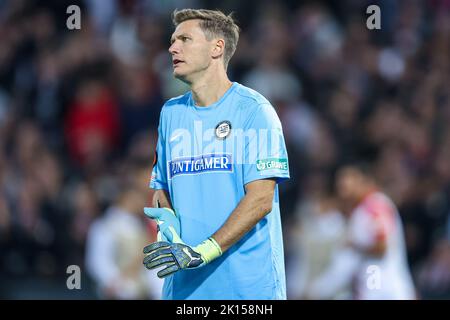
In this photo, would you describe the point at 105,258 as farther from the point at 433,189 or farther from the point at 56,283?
the point at 433,189

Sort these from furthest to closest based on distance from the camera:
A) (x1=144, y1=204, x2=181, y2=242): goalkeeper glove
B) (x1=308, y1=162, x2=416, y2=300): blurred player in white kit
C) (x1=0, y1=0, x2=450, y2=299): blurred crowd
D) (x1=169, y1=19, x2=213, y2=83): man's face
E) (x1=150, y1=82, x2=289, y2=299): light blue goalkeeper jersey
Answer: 1. (x1=0, y1=0, x2=450, y2=299): blurred crowd
2. (x1=308, y1=162, x2=416, y2=300): blurred player in white kit
3. (x1=169, y1=19, x2=213, y2=83): man's face
4. (x1=150, y1=82, x2=289, y2=299): light blue goalkeeper jersey
5. (x1=144, y1=204, x2=181, y2=242): goalkeeper glove

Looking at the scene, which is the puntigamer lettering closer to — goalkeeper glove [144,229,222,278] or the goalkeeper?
the goalkeeper

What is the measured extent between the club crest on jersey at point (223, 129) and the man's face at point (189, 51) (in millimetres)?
300

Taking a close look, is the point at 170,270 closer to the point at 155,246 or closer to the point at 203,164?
the point at 155,246

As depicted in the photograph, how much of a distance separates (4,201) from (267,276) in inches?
237

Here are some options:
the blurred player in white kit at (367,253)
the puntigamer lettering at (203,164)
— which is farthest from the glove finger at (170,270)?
the blurred player in white kit at (367,253)

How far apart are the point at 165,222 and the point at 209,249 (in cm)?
32

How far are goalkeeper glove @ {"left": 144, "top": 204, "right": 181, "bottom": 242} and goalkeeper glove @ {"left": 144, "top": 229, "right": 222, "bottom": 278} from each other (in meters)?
0.11

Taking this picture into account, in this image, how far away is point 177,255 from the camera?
492 cm

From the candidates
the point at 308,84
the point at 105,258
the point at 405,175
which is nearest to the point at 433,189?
the point at 405,175

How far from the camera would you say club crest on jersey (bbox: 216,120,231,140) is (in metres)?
5.28

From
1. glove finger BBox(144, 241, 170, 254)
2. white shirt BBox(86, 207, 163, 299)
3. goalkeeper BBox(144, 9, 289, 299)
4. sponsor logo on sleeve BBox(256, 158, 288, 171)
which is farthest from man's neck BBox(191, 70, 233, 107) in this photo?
white shirt BBox(86, 207, 163, 299)

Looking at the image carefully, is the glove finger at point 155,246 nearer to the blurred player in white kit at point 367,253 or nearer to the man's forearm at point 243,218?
the man's forearm at point 243,218

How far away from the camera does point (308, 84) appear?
39.1ft
